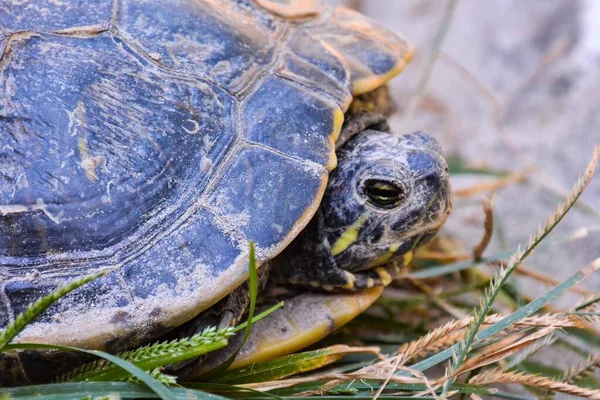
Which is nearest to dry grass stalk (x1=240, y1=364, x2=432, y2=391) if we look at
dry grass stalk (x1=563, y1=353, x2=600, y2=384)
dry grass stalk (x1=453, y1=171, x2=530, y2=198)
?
dry grass stalk (x1=563, y1=353, x2=600, y2=384)

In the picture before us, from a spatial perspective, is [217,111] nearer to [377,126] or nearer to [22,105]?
[22,105]

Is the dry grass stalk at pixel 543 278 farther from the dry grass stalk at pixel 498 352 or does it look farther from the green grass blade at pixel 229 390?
the green grass blade at pixel 229 390

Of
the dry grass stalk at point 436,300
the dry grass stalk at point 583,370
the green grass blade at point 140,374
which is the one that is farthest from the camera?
the dry grass stalk at point 436,300

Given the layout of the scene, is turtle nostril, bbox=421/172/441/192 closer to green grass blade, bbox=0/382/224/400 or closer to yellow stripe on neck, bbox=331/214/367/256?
yellow stripe on neck, bbox=331/214/367/256

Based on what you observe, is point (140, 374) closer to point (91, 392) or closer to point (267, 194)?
point (91, 392)

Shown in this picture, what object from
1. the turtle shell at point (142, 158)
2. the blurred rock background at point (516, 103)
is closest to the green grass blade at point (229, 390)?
the turtle shell at point (142, 158)

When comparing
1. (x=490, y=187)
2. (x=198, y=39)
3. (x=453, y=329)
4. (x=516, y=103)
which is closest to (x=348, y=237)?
(x=453, y=329)

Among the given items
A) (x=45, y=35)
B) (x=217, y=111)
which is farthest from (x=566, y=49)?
(x=45, y=35)
